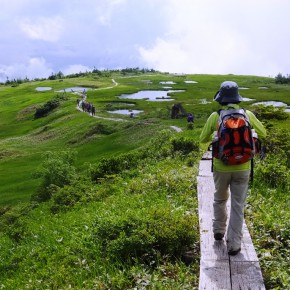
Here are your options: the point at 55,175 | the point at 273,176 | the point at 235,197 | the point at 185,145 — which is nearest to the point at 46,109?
the point at 55,175

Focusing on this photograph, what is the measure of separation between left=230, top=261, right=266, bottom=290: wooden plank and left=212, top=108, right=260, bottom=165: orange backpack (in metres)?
2.13

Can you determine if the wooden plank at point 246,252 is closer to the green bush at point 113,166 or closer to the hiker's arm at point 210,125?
the hiker's arm at point 210,125

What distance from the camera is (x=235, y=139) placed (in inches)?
350

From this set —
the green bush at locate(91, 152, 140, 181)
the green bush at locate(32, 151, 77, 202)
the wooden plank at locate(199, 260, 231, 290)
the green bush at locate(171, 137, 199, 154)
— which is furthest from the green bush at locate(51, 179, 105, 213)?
the wooden plank at locate(199, 260, 231, 290)

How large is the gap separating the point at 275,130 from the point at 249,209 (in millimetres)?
9715

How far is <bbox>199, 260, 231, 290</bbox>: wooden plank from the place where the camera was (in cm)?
830

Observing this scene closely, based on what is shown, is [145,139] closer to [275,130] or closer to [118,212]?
[275,130]

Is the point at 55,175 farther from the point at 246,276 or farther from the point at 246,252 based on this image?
the point at 246,276

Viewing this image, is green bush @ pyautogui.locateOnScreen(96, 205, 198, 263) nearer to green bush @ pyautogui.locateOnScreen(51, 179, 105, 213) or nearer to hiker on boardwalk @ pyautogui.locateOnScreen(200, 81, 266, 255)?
hiker on boardwalk @ pyautogui.locateOnScreen(200, 81, 266, 255)

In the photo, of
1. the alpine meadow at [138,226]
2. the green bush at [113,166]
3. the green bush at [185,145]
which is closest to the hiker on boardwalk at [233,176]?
the alpine meadow at [138,226]

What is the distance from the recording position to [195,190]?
14906 millimetres

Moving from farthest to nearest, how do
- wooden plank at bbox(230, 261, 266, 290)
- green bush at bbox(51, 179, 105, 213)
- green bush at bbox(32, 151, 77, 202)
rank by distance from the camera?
green bush at bbox(32, 151, 77, 202)
green bush at bbox(51, 179, 105, 213)
wooden plank at bbox(230, 261, 266, 290)

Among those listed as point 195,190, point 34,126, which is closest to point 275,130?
point 195,190

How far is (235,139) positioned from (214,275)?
110 inches
